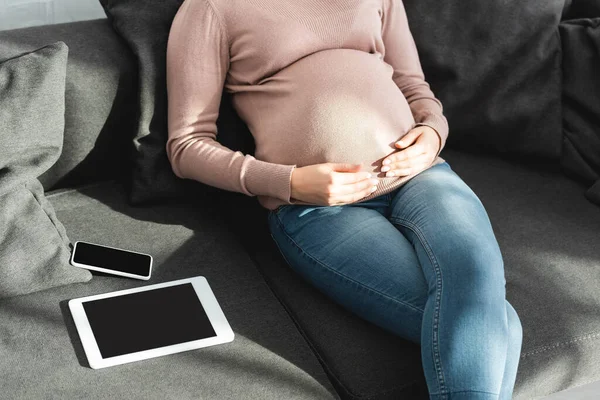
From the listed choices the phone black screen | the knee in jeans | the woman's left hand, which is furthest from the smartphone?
the knee in jeans

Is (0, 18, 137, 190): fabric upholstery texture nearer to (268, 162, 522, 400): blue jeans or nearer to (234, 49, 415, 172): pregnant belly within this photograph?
(234, 49, 415, 172): pregnant belly

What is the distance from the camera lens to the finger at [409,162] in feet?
5.68

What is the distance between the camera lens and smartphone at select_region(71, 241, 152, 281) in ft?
5.35

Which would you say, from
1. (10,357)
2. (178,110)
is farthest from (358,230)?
(10,357)

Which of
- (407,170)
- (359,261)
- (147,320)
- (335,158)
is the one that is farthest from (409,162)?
(147,320)

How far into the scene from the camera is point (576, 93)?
6.93ft

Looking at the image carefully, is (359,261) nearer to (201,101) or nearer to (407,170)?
(407,170)

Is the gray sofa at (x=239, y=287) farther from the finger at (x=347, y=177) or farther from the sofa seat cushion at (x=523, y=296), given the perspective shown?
the finger at (x=347, y=177)

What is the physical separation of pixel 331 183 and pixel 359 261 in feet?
0.54

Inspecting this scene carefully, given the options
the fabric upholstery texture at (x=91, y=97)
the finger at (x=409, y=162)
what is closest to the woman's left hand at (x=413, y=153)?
the finger at (x=409, y=162)

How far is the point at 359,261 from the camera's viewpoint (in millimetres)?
1587

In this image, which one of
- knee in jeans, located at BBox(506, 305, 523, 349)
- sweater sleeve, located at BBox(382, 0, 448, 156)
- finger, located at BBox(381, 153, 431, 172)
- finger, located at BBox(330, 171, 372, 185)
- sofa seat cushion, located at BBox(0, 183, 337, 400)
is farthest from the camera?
sweater sleeve, located at BBox(382, 0, 448, 156)

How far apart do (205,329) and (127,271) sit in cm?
22

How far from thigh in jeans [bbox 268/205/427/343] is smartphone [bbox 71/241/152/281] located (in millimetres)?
297
